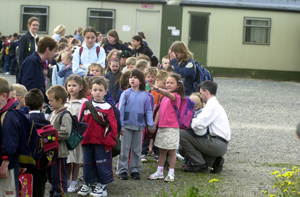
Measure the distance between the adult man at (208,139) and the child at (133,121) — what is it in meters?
0.80

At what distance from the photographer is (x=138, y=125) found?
8234 millimetres

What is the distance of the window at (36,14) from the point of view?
87.9ft

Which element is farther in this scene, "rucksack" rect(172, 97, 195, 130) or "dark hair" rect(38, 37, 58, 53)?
"rucksack" rect(172, 97, 195, 130)

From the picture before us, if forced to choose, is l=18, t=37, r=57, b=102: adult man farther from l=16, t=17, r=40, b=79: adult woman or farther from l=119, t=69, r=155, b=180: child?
l=16, t=17, r=40, b=79: adult woman

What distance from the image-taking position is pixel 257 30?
29.2 meters

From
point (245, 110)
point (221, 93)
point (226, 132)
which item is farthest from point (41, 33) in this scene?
point (226, 132)

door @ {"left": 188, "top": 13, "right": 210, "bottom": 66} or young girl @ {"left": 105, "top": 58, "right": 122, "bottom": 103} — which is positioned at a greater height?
door @ {"left": 188, "top": 13, "right": 210, "bottom": 66}

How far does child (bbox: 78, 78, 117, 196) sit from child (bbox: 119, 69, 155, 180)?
0.82m

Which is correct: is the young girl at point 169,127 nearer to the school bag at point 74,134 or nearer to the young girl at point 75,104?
the young girl at point 75,104

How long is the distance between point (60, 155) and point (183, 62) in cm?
372

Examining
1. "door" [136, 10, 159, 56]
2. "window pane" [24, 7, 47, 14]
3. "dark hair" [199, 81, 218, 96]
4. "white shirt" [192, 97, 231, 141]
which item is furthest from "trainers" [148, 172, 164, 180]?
"window pane" [24, 7, 47, 14]

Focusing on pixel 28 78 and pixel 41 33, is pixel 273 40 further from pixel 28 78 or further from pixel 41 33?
pixel 28 78

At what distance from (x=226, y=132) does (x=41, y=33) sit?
19.1 m

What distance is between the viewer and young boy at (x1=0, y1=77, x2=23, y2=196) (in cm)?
538
